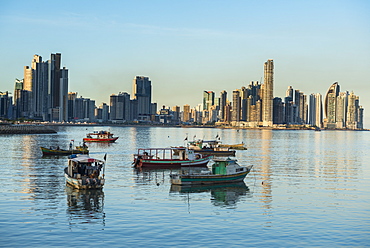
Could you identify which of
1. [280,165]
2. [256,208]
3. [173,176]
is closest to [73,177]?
[173,176]

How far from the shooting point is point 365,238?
34156 mm

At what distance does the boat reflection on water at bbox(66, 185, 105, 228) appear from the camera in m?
37.8

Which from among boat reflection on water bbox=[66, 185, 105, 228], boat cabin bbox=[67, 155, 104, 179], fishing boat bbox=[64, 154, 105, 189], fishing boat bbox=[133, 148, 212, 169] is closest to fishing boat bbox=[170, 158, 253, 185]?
boat cabin bbox=[67, 155, 104, 179]

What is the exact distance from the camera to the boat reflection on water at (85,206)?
1489 inches

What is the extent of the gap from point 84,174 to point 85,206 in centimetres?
1134

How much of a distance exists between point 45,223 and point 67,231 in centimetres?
311

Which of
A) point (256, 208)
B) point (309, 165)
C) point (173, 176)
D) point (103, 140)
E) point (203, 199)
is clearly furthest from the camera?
point (103, 140)

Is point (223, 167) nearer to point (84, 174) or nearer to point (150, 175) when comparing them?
point (150, 175)

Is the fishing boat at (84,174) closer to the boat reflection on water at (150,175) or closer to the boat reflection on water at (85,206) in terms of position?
the boat reflection on water at (85,206)

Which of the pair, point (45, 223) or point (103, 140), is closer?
point (45, 223)

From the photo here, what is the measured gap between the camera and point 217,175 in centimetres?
5819

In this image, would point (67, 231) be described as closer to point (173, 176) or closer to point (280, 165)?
point (173, 176)

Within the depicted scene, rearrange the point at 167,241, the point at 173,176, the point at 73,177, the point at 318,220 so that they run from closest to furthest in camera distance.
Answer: the point at 167,241
the point at 318,220
the point at 73,177
the point at 173,176

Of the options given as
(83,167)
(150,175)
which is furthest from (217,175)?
(83,167)
